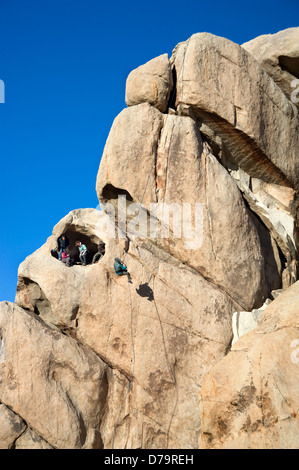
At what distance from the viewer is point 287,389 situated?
15148mm

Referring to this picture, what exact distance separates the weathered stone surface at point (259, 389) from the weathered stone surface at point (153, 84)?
28.4ft

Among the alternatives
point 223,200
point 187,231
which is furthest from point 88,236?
point 223,200

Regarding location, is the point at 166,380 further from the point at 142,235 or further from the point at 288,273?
the point at 288,273

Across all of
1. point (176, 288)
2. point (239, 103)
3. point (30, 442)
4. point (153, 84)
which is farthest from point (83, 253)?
point (239, 103)

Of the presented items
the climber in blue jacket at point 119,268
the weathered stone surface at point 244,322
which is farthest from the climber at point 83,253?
the weathered stone surface at point 244,322

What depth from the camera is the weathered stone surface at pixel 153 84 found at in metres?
21.0

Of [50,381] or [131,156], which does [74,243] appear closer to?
[131,156]

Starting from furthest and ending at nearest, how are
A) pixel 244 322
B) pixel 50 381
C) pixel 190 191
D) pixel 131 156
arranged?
pixel 131 156
pixel 190 191
pixel 244 322
pixel 50 381

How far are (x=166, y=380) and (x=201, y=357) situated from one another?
1315 mm

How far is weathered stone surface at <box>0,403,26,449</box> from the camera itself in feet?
52.7

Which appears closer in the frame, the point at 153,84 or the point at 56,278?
the point at 56,278

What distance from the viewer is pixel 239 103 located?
21281 mm

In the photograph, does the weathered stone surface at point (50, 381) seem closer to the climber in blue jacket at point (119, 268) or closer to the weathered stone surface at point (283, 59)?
the climber in blue jacket at point (119, 268)

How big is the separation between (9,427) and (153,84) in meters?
12.6
